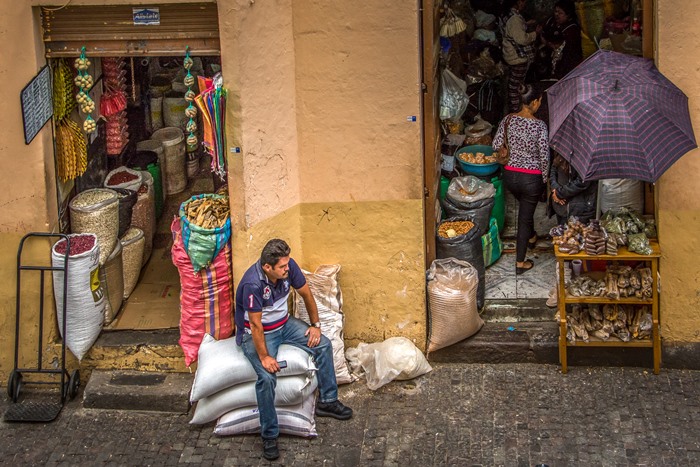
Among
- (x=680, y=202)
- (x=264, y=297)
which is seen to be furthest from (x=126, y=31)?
(x=680, y=202)

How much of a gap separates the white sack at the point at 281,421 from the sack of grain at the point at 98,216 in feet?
6.09

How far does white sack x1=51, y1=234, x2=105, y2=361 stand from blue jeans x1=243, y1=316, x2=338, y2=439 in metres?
1.51

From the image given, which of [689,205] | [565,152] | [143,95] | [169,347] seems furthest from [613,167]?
[143,95]

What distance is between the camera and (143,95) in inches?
462

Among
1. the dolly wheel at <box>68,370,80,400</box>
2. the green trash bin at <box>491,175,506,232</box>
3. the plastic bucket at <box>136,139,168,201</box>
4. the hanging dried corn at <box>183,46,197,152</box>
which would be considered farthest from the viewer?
the plastic bucket at <box>136,139,168,201</box>

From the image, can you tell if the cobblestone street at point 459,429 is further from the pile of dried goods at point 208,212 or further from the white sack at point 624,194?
the pile of dried goods at point 208,212

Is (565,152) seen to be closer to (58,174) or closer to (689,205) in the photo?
(689,205)

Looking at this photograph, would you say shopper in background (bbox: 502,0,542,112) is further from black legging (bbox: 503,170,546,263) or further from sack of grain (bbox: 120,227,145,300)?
sack of grain (bbox: 120,227,145,300)

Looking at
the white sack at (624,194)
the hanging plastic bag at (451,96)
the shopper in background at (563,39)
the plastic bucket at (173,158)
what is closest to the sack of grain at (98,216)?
the plastic bucket at (173,158)

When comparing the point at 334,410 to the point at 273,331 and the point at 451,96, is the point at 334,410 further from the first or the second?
the point at 451,96

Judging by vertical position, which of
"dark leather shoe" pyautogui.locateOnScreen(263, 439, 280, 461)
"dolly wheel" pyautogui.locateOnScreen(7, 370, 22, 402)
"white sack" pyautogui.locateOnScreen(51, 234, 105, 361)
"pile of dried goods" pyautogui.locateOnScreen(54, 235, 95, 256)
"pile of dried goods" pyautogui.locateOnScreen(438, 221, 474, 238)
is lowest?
"dark leather shoe" pyautogui.locateOnScreen(263, 439, 280, 461)

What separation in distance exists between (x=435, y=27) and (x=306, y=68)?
1530 millimetres

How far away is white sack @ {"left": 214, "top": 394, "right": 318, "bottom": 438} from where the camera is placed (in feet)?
28.3

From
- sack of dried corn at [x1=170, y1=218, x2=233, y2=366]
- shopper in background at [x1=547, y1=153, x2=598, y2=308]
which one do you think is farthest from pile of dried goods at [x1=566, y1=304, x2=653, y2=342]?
sack of dried corn at [x1=170, y1=218, x2=233, y2=366]
